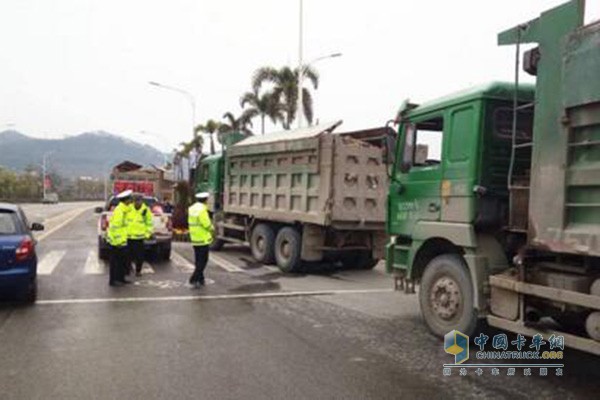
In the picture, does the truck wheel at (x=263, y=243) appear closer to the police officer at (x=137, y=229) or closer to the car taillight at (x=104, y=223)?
the police officer at (x=137, y=229)

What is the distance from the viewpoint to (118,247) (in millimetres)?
10938

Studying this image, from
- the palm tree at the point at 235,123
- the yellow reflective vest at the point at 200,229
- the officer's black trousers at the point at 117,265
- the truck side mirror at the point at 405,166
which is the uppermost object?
the palm tree at the point at 235,123

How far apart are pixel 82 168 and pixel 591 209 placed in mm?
184632

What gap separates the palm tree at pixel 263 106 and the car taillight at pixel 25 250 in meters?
24.3

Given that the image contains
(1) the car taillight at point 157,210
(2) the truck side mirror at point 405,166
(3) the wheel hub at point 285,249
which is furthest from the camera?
(1) the car taillight at point 157,210

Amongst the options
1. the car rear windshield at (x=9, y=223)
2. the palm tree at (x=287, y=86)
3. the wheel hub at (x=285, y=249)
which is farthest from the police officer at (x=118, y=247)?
the palm tree at (x=287, y=86)

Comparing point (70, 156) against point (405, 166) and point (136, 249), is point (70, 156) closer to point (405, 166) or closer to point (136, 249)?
point (136, 249)

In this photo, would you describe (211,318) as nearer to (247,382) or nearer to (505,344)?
(247,382)

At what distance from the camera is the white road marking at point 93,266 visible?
12.4 meters

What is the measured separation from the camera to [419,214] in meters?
7.46

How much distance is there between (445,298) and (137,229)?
646cm

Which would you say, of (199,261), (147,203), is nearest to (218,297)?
(199,261)

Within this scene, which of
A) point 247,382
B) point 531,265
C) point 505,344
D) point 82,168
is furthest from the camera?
point 82,168

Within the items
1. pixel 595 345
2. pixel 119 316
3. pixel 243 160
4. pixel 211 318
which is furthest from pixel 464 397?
pixel 243 160
